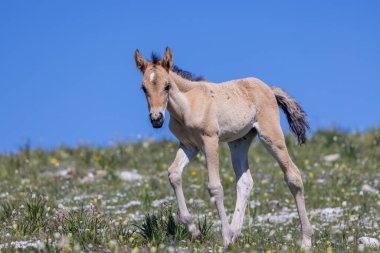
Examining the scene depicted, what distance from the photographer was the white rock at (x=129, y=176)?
17344 mm

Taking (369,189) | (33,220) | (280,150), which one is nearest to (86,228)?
(33,220)

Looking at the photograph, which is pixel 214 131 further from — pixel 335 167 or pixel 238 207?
pixel 335 167

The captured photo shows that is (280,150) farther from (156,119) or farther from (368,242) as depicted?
(156,119)

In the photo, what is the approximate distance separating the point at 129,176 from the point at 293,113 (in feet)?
24.9

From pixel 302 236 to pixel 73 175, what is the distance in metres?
9.01

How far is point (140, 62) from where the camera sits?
9.09 metres

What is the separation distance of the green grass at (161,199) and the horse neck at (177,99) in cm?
133

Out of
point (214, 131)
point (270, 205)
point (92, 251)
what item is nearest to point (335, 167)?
point (270, 205)

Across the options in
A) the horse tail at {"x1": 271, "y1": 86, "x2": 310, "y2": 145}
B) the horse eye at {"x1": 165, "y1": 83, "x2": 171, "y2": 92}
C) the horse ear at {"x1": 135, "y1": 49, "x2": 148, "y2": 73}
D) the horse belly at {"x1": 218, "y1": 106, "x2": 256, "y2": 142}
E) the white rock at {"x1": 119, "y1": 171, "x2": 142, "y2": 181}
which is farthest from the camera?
the white rock at {"x1": 119, "y1": 171, "x2": 142, "y2": 181}

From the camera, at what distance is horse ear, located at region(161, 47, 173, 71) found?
9086 mm

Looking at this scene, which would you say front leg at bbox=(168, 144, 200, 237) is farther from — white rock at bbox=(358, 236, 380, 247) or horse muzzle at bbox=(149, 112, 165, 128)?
white rock at bbox=(358, 236, 380, 247)

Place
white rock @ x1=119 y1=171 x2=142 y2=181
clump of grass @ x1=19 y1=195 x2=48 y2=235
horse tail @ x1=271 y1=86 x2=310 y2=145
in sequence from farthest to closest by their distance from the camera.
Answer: white rock @ x1=119 y1=171 x2=142 y2=181 < horse tail @ x1=271 y1=86 x2=310 y2=145 < clump of grass @ x1=19 y1=195 x2=48 y2=235

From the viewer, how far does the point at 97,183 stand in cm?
1686

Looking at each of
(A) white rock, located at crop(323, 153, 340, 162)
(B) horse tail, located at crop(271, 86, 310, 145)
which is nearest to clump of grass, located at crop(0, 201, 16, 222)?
(B) horse tail, located at crop(271, 86, 310, 145)
